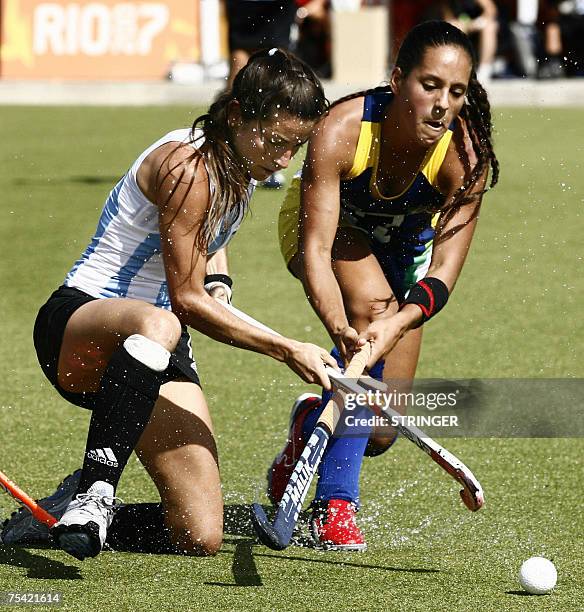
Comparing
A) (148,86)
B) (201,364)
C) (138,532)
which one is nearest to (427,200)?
(138,532)

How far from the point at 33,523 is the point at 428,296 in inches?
49.5

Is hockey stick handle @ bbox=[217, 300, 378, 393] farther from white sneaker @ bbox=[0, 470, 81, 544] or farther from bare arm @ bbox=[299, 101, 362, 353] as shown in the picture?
Result: white sneaker @ bbox=[0, 470, 81, 544]

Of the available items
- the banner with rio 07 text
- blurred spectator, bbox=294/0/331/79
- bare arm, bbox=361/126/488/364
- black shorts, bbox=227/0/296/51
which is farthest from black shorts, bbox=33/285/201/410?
the banner with rio 07 text

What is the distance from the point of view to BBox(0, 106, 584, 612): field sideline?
125 inches

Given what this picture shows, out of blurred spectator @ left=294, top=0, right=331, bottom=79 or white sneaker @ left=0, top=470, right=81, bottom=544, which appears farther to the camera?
blurred spectator @ left=294, top=0, right=331, bottom=79

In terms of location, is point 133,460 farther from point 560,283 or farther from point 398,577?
point 560,283

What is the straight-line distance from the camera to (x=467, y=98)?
384cm

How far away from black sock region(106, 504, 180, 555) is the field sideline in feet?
0.19

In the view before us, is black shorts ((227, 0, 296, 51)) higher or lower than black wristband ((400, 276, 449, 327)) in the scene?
lower

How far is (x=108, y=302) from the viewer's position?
3.45 m

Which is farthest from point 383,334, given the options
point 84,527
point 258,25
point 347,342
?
point 258,25

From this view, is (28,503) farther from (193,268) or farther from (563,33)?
(563,33)

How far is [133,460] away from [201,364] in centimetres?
117

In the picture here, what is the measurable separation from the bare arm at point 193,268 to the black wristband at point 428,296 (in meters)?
0.43
